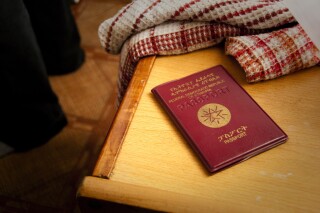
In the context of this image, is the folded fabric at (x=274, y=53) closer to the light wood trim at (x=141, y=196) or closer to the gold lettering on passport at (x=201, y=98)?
the gold lettering on passport at (x=201, y=98)

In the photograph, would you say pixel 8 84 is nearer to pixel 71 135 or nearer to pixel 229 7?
pixel 71 135

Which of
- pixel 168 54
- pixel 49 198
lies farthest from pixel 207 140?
pixel 49 198

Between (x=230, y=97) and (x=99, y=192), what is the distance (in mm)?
232

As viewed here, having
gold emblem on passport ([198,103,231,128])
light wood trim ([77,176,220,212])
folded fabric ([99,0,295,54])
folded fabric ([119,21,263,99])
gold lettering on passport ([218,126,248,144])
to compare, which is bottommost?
light wood trim ([77,176,220,212])

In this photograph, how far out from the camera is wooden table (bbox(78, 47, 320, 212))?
396mm

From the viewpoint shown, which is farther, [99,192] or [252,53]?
[252,53]

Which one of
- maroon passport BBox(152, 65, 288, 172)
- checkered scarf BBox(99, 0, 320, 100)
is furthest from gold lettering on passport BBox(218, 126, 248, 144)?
checkered scarf BBox(99, 0, 320, 100)

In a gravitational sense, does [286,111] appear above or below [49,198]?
above

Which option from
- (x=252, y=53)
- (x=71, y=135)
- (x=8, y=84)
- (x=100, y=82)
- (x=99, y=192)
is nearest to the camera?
(x=99, y=192)

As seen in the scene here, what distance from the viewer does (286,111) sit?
49 cm

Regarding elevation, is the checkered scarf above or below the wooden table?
above

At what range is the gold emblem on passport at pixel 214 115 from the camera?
0.47 metres

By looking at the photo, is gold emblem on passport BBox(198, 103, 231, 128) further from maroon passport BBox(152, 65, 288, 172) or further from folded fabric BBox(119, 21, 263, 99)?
folded fabric BBox(119, 21, 263, 99)

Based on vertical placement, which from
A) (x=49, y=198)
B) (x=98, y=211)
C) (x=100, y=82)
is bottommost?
(x=49, y=198)
